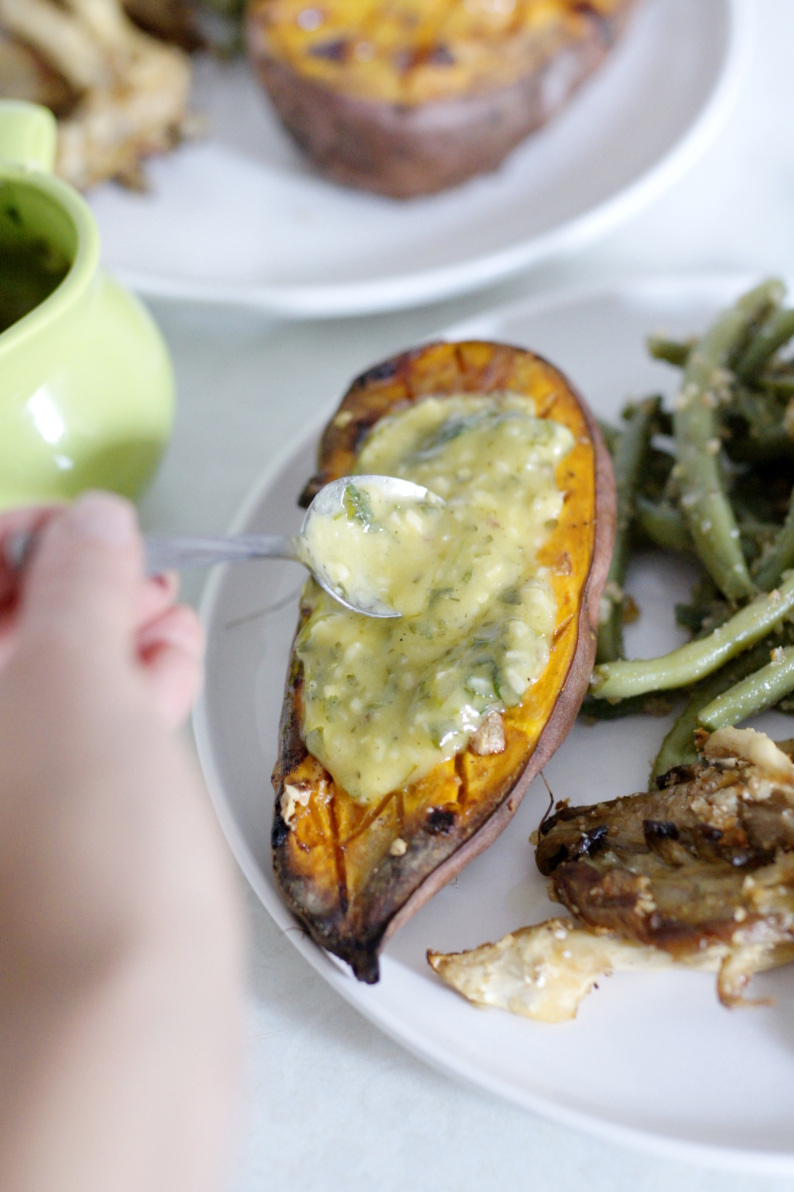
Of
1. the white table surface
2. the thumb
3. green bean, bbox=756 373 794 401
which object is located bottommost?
the white table surface

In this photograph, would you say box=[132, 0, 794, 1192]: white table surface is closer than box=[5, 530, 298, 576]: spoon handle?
No

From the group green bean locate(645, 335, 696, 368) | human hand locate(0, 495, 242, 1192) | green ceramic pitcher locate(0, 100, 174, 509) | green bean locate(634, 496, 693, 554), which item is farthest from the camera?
green bean locate(645, 335, 696, 368)

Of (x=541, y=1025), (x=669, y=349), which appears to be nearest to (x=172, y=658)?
(x=541, y=1025)

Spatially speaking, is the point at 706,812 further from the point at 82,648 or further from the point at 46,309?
the point at 46,309

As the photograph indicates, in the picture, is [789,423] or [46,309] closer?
[46,309]

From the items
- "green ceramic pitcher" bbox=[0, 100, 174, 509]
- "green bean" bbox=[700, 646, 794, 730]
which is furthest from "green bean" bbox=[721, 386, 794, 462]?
"green ceramic pitcher" bbox=[0, 100, 174, 509]

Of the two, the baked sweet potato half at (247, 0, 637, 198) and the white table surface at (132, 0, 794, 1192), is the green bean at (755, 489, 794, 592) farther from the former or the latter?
the baked sweet potato half at (247, 0, 637, 198)

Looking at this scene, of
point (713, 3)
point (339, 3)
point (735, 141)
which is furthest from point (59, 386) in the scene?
point (713, 3)

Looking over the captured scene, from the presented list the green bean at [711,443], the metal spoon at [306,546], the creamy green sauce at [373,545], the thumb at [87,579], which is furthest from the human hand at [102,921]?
the green bean at [711,443]
